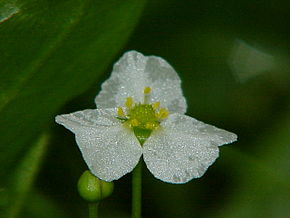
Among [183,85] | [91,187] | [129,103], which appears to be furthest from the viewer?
[183,85]

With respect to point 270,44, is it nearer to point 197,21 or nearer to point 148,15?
point 197,21

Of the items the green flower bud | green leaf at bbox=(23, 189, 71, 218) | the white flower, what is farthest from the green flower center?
green leaf at bbox=(23, 189, 71, 218)

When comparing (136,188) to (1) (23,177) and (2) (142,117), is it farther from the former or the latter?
(1) (23,177)

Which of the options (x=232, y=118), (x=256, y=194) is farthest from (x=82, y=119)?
(x=232, y=118)

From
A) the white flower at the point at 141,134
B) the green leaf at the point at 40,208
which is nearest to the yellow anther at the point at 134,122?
the white flower at the point at 141,134

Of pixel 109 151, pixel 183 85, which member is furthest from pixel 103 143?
pixel 183 85

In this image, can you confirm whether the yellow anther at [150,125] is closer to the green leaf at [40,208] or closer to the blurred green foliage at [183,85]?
the blurred green foliage at [183,85]

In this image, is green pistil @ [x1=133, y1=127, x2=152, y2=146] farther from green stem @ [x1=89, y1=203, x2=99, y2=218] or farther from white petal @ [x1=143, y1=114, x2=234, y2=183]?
green stem @ [x1=89, y1=203, x2=99, y2=218]
